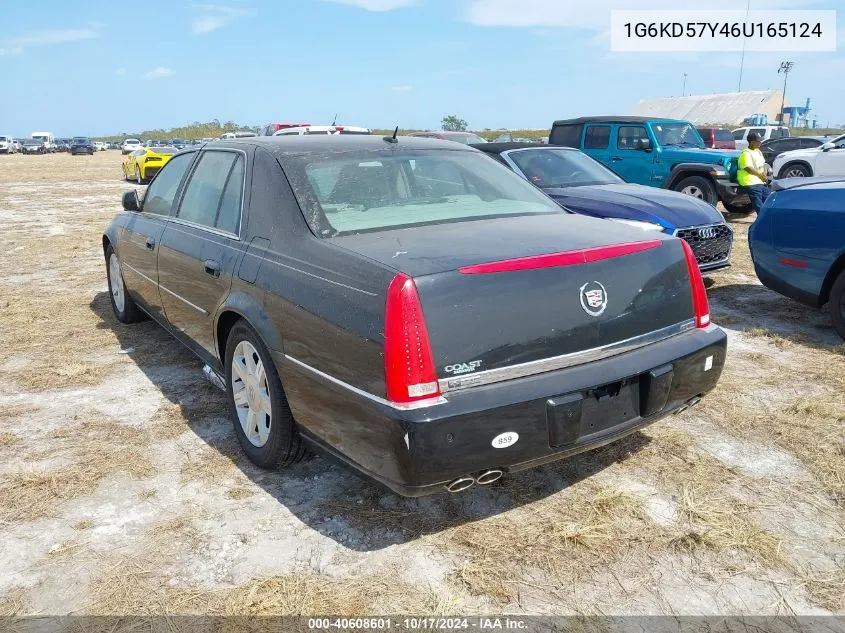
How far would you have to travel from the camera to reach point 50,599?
257cm

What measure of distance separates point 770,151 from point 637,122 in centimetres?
1380

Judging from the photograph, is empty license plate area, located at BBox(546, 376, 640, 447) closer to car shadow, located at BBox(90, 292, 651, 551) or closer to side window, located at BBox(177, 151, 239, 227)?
car shadow, located at BBox(90, 292, 651, 551)

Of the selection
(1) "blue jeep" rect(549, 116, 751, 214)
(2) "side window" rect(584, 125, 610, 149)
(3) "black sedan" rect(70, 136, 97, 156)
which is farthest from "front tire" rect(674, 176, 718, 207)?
(3) "black sedan" rect(70, 136, 97, 156)

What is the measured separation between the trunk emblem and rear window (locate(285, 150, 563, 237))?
857mm

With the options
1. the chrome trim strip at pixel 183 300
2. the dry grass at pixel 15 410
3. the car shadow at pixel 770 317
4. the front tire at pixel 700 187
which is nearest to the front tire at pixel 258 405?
the chrome trim strip at pixel 183 300

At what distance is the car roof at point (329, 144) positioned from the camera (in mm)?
3684

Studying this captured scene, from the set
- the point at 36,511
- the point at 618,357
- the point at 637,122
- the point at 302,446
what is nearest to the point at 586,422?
the point at 618,357

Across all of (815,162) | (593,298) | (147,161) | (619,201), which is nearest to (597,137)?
(619,201)

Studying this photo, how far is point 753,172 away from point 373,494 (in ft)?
30.6

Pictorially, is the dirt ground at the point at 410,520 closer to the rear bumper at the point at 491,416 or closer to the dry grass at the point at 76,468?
the dry grass at the point at 76,468

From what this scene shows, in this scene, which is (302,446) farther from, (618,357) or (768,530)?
(768,530)

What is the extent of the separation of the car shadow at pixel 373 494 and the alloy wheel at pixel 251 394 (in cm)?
20

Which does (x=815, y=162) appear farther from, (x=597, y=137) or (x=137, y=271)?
(x=137, y=271)

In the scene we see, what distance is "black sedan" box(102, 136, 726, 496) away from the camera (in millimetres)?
2506
